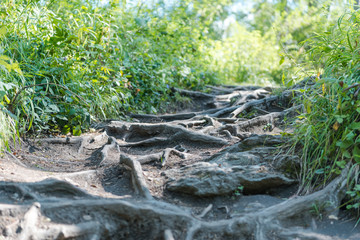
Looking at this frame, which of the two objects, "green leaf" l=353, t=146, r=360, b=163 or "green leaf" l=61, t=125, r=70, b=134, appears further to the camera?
"green leaf" l=61, t=125, r=70, b=134

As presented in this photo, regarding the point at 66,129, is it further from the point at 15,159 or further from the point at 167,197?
the point at 167,197

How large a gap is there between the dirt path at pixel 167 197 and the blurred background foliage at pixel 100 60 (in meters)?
0.75

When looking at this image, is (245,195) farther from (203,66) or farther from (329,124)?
(203,66)

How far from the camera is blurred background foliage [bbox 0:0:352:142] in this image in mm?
4832

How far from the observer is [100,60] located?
6.13 meters

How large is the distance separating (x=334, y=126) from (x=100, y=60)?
415 cm

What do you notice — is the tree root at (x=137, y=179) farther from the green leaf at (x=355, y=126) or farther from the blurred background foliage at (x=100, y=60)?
the green leaf at (x=355, y=126)

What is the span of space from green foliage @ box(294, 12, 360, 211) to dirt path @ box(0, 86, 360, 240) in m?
0.16

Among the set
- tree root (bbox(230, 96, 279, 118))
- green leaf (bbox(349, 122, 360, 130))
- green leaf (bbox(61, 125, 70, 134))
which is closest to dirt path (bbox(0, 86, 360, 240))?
green leaf (bbox(349, 122, 360, 130))

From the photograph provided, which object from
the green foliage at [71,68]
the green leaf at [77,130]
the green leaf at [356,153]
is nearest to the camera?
the green leaf at [356,153]

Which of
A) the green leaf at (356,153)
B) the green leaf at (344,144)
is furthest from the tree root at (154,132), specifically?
the green leaf at (356,153)

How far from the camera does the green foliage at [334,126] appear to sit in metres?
3.13

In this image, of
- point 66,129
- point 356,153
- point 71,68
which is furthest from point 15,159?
point 356,153

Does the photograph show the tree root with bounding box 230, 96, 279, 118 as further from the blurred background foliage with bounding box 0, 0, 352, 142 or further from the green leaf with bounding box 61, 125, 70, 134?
the green leaf with bounding box 61, 125, 70, 134
